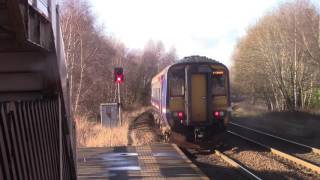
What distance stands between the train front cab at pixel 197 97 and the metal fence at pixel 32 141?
34.1 ft

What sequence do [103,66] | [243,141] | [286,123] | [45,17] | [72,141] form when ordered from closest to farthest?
[45,17], [72,141], [243,141], [286,123], [103,66]

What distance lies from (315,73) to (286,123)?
253 inches

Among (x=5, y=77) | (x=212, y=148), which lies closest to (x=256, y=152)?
(x=212, y=148)

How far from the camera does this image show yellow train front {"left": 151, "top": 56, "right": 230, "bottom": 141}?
17047mm

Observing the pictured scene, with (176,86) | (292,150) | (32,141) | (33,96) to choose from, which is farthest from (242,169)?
(32,141)

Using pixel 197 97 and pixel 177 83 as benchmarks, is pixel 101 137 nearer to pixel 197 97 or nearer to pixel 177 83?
pixel 177 83

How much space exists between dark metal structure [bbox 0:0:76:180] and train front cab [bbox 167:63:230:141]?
10.0 m

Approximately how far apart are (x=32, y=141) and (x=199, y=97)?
495 inches

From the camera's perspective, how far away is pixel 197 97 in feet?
56.2

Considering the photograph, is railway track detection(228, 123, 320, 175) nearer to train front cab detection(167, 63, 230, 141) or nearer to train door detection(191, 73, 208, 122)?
train front cab detection(167, 63, 230, 141)

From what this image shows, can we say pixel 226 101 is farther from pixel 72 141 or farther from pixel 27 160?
pixel 27 160

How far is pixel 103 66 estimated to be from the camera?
39438 mm

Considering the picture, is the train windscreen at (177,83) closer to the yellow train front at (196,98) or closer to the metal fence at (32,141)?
the yellow train front at (196,98)

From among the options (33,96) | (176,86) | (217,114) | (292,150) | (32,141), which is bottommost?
(292,150)
